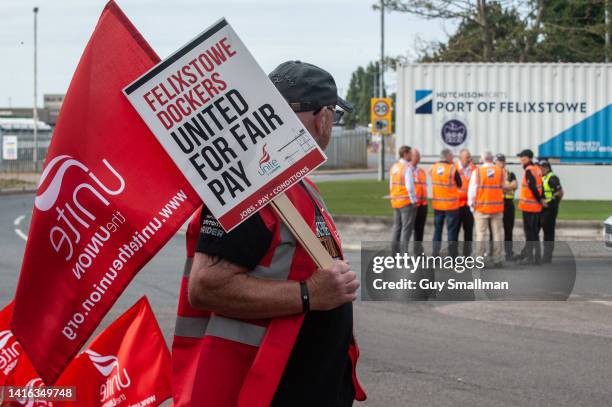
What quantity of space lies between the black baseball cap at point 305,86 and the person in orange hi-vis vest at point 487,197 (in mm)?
12976

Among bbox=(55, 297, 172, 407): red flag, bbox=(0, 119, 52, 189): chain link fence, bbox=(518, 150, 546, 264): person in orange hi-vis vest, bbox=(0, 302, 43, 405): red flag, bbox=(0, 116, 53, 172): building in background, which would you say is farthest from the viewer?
bbox=(0, 116, 53, 172): building in background

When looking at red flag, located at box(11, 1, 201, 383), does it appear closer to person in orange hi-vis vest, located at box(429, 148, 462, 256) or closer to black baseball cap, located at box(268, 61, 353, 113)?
A: black baseball cap, located at box(268, 61, 353, 113)

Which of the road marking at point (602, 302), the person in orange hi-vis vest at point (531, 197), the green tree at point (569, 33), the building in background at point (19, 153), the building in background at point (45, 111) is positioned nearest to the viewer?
the road marking at point (602, 302)

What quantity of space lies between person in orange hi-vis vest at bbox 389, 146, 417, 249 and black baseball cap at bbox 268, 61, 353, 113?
43.2 feet

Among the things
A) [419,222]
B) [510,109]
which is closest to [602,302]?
[419,222]

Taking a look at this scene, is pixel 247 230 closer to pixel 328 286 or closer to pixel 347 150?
pixel 328 286

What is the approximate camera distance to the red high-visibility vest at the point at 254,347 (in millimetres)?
2926

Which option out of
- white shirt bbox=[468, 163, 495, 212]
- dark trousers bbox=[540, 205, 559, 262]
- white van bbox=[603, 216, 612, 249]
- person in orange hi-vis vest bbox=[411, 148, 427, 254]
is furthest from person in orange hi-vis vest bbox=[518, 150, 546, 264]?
person in orange hi-vis vest bbox=[411, 148, 427, 254]

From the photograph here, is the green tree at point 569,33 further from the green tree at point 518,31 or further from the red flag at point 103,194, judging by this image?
the red flag at point 103,194

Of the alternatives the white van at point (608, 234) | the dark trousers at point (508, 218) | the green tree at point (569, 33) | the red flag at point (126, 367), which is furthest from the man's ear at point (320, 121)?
the green tree at point (569, 33)

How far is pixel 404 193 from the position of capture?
1630 cm

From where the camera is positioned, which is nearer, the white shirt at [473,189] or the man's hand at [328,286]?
the man's hand at [328,286]

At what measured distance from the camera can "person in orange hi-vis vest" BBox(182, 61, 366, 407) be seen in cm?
289

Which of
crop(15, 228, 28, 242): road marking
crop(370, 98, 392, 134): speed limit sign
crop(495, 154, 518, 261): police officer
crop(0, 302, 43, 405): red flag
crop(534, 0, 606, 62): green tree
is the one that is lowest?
crop(15, 228, 28, 242): road marking
